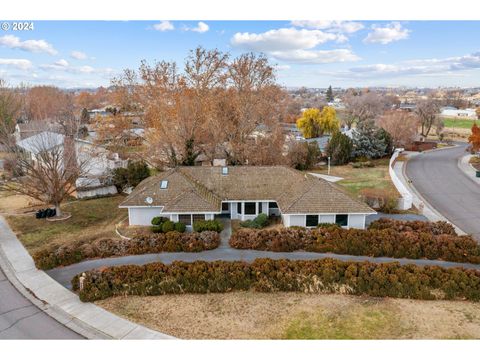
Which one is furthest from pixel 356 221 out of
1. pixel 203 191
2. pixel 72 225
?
pixel 72 225

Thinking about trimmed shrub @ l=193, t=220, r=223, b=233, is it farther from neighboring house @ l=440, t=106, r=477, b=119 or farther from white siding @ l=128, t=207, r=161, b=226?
neighboring house @ l=440, t=106, r=477, b=119

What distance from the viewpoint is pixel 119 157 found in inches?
1576

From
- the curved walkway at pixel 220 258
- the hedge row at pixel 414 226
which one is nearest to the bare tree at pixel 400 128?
the hedge row at pixel 414 226

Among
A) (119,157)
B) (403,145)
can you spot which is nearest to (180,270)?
(119,157)

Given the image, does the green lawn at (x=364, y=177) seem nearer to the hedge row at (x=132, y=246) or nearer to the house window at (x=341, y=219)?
the house window at (x=341, y=219)

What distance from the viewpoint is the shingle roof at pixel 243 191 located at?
22141 millimetres

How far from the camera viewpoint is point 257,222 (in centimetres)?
2288

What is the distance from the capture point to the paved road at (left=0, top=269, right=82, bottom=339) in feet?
42.9

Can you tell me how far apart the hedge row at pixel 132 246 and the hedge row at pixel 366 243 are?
1861 millimetres

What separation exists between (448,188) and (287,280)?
23.9 metres

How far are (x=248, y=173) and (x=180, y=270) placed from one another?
433 inches

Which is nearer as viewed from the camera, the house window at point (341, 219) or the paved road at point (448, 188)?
the house window at point (341, 219)

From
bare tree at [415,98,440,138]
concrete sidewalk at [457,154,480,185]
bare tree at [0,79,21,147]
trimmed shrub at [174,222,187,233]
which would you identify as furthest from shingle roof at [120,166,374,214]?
bare tree at [415,98,440,138]
